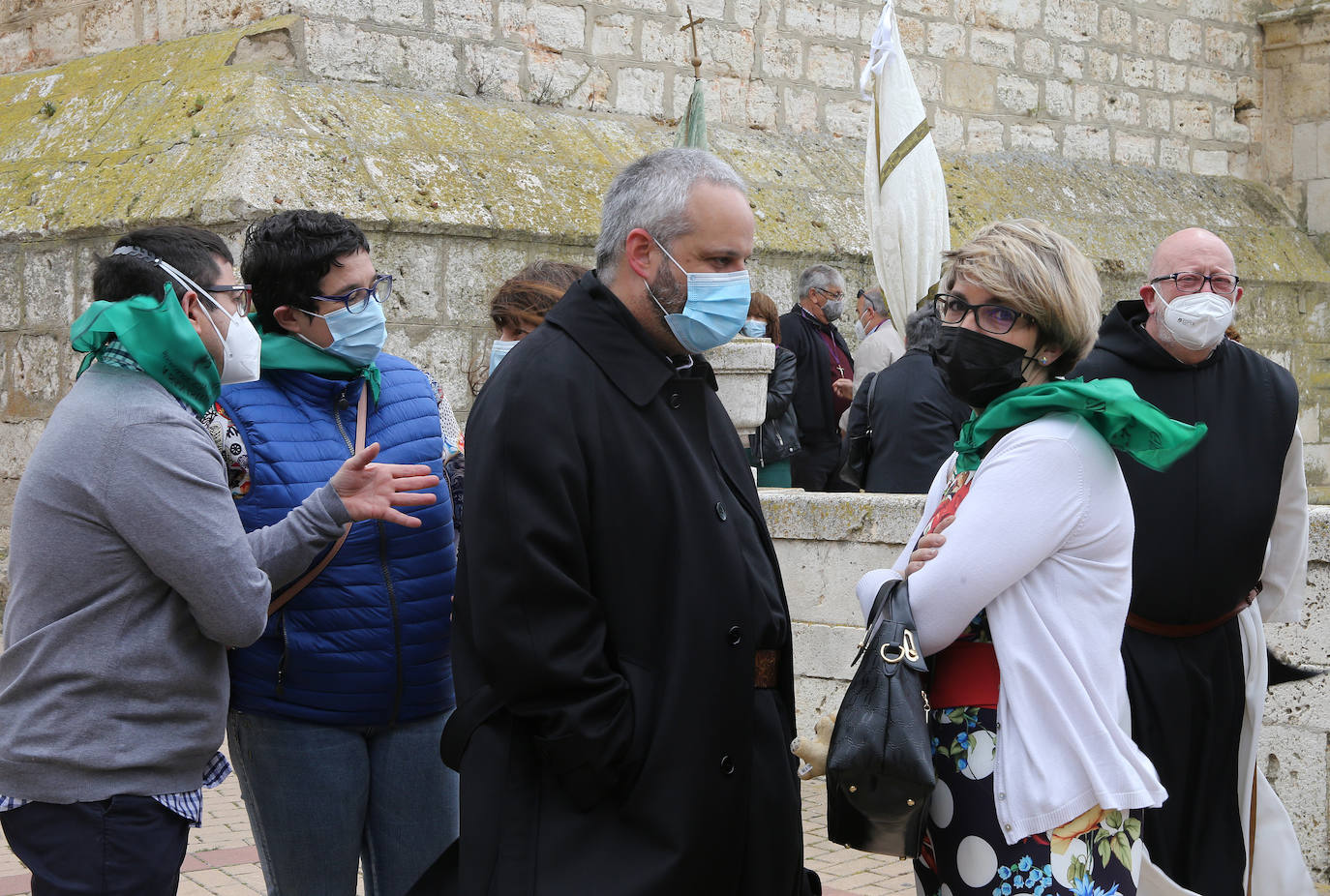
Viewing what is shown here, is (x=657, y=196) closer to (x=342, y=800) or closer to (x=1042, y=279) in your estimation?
(x=1042, y=279)

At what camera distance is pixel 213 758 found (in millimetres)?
2799

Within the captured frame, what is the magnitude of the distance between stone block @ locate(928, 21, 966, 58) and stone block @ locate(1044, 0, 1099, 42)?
105 cm

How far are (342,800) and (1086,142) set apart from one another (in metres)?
10.9

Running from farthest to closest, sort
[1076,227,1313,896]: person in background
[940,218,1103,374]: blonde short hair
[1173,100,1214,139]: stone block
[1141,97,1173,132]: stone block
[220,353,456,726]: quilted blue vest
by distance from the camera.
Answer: [1173,100,1214,139]: stone block < [1141,97,1173,132]: stone block < [1076,227,1313,896]: person in background < [220,353,456,726]: quilted blue vest < [940,218,1103,374]: blonde short hair

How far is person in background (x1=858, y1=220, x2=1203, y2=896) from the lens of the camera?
2465 millimetres

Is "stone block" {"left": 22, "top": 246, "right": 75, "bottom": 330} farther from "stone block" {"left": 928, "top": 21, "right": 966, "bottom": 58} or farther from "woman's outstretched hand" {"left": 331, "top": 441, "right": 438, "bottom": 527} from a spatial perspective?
"stone block" {"left": 928, "top": 21, "right": 966, "bottom": 58}

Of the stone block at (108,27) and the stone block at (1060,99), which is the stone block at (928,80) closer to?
the stone block at (1060,99)

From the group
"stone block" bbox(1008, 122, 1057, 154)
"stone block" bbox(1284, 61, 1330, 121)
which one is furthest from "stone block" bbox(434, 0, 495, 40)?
"stone block" bbox(1284, 61, 1330, 121)

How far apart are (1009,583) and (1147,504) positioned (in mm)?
1281

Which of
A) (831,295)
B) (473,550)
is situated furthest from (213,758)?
(831,295)

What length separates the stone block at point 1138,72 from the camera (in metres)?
12.9

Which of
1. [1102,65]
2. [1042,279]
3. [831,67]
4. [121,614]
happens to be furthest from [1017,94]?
[121,614]

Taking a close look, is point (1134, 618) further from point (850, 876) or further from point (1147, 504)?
point (850, 876)

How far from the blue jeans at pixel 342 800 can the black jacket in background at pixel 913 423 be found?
135 inches
